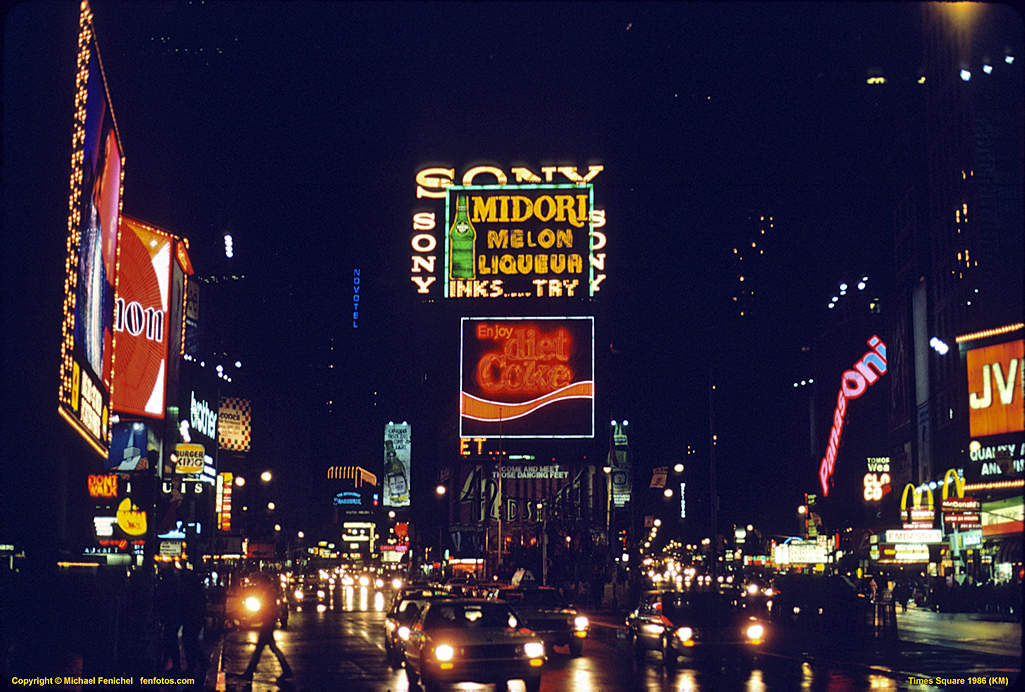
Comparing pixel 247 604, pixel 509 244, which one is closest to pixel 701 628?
pixel 247 604

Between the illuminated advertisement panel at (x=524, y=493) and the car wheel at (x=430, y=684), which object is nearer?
the car wheel at (x=430, y=684)

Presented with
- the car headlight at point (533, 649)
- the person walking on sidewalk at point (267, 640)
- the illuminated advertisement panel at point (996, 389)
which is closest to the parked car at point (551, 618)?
the person walking on sidewalk at point (267, 640)

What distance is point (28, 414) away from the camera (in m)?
20.3

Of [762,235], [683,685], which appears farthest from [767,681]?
[762,235]

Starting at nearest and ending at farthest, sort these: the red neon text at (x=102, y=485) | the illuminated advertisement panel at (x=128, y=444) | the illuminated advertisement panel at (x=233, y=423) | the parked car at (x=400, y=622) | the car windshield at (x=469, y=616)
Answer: the car windshield at (x=469, y=616) → the red neon text at (x=102, y=485) → the parked car at (x=400, y=622) → the illuminated advertisement panel at (x=128, y=444) → the illuminated advertisement panel at (x=233, y=423)

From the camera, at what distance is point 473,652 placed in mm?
19391

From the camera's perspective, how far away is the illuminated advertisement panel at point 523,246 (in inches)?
2352

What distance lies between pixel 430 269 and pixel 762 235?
148 metres

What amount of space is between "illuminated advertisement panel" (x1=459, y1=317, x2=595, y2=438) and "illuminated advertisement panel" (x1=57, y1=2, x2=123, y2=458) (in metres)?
31.7

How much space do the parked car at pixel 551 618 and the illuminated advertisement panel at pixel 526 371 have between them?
30754 mm

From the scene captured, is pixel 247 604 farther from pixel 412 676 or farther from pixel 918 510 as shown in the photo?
pixel 918 510

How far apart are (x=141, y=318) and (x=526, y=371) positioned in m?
21.3

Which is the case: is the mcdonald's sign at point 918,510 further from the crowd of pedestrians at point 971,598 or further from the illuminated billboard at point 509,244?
the illuminated billboard at point 509,244

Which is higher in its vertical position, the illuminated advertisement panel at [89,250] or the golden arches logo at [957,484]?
the illuminated advertisement panel at [89,250]
